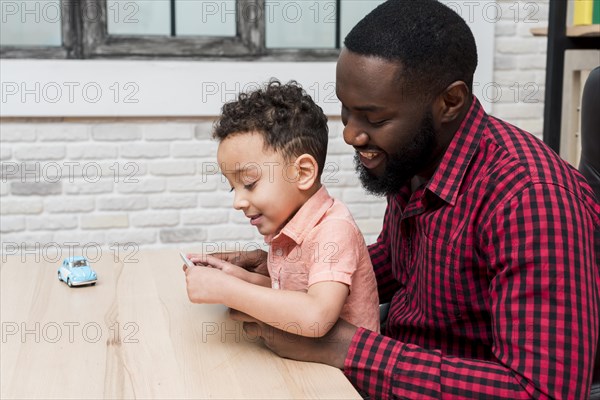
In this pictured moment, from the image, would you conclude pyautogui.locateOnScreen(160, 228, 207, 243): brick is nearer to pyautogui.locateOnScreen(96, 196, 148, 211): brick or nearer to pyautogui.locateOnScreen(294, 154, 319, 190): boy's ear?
pyautogui.locateOnScreen(96, 196, 148, 211): brick

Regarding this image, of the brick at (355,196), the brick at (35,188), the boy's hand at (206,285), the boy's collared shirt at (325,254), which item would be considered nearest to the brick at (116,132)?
the brick at (35,188)

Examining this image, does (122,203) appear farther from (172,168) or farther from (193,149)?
(193,149)

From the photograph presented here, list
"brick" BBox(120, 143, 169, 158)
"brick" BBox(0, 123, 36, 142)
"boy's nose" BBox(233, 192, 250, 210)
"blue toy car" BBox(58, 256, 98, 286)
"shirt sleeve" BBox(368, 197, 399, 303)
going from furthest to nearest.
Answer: "brick" BBox(120, 143, 169, 158), "brick" BBox(0, 123, 36, 142), "shirt sleeve" BBox(368, 197, 399, 303), "blue toy car" BBox(58, 256, 98, 286), "boy's nose" BBox(233, 192, 250, 210)

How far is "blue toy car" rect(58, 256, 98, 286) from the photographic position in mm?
1325

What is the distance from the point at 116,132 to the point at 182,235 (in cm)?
49

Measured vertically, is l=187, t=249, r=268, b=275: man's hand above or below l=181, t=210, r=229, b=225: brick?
above

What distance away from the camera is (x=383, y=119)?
108 cm

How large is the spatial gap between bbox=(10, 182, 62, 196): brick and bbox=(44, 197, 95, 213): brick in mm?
32

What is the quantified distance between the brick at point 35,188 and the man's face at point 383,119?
2072 mm

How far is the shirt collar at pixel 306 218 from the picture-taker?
3.70 feet

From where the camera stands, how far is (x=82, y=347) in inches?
41.0

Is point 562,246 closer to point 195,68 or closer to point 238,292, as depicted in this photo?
point 238,292

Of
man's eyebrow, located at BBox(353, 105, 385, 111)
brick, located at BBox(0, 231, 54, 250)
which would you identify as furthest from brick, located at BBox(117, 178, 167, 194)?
man's eyebrow, located at BBox(353, 105, 385, 111)

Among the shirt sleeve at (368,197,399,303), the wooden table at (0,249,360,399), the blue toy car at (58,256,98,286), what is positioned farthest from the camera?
the shirt sleeve at (368,197,399,303)
